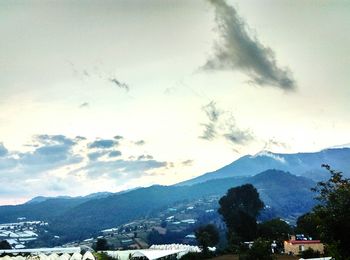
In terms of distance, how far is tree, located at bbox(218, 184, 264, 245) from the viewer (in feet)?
214

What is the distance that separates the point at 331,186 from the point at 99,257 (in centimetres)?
3098

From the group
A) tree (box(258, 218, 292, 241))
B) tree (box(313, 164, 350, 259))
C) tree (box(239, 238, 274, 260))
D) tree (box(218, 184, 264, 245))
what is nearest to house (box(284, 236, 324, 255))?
tree (box(258, 218, 292, 241))

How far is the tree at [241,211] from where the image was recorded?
214 feet

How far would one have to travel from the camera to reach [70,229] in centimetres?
16562

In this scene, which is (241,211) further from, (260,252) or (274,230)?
(260,252)

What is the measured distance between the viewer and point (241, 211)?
67750 mm

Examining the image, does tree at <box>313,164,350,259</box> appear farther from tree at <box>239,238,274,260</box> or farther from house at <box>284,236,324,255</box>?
house at <box>284,236,324,255</box>

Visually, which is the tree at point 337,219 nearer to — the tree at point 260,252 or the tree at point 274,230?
the tree at point 260,252

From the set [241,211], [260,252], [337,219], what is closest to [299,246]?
[241,211]

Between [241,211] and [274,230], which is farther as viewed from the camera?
[241,211]

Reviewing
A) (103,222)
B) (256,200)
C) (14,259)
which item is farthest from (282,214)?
(14,259)

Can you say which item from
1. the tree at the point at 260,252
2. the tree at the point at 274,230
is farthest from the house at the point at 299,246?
the tree at the point at 260,252

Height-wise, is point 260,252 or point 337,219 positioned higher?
point 337,219

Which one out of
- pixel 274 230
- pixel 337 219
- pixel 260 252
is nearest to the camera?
pixel 337 219
